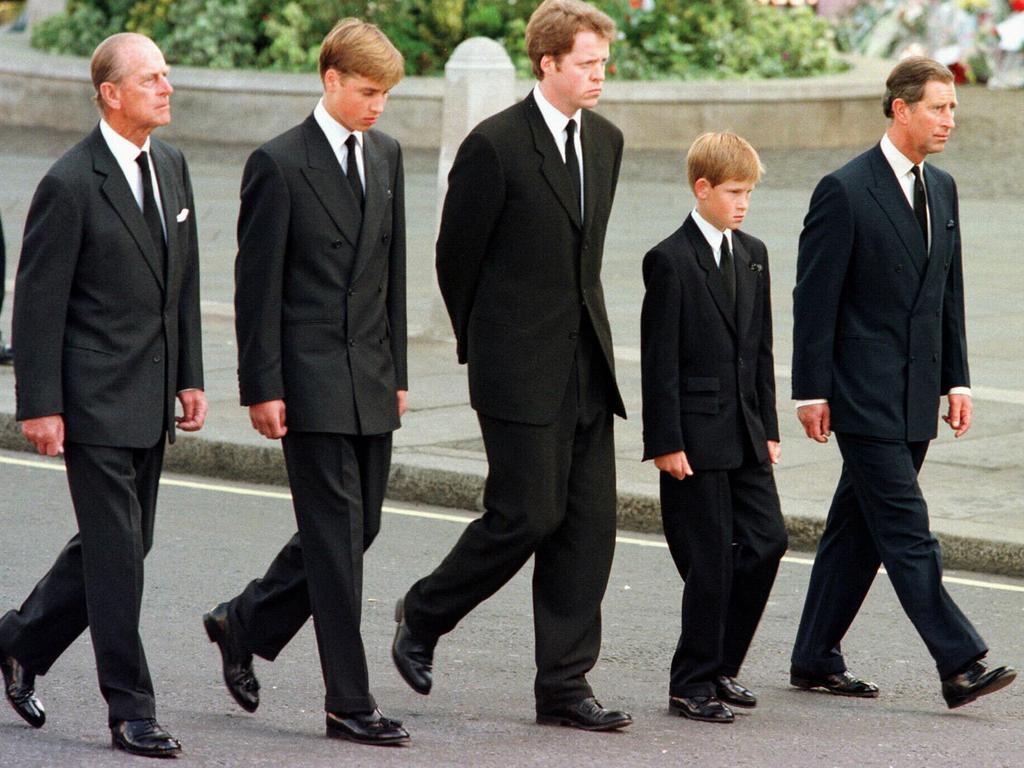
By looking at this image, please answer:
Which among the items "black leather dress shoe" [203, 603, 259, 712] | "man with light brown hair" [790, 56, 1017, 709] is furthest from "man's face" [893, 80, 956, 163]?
"black leather dress shoe" [203, 603, 259, 712]

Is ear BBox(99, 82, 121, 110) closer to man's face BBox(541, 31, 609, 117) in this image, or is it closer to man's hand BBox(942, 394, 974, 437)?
man's face BBox(541, 31, 609, 117)

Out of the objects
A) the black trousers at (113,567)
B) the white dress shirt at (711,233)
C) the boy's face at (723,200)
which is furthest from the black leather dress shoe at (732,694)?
the black trousers at (113,567)

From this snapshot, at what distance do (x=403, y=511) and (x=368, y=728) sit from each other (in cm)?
355

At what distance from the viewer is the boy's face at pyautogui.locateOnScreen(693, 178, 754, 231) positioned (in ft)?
17.9

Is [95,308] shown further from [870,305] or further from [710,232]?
[870,305]

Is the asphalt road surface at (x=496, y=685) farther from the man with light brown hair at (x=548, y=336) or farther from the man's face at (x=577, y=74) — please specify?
the man's face at (x=577, y=74)

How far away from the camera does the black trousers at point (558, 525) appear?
17.3ft

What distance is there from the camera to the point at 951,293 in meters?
5.79

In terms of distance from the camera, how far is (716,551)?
17.8 feet

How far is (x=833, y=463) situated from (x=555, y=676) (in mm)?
3848

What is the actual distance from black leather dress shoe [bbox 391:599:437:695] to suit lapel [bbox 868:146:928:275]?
5.54 ft

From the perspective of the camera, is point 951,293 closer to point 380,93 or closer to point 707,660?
point 707,660

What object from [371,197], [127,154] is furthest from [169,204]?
[371,197]

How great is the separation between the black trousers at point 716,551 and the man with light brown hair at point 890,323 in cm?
30
